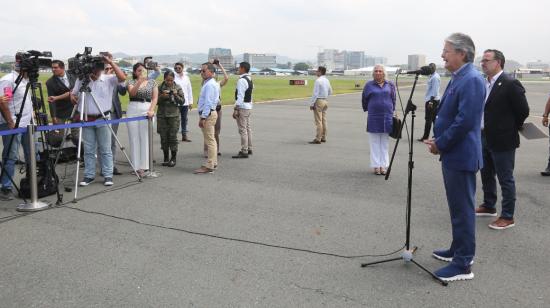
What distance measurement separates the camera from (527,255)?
4.48 metres

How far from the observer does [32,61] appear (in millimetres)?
6062

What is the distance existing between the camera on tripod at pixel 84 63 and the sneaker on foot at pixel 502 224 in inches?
229

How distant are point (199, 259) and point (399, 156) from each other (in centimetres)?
644

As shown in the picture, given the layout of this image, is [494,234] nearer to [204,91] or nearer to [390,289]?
[390,289]

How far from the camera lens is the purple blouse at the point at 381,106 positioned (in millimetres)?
7781

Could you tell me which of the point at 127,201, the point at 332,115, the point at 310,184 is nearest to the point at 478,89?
the point at 310,184

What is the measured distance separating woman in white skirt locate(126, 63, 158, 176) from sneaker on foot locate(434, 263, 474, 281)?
535 centimetres

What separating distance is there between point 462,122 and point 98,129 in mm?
5502

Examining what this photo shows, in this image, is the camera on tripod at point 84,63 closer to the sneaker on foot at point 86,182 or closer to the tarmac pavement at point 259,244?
the sneaker on foot at point 86,182

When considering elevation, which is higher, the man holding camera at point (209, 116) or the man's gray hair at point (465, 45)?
the man's gray hair at point (465, 45)

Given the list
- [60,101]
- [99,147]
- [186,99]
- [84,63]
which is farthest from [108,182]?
[186,99]

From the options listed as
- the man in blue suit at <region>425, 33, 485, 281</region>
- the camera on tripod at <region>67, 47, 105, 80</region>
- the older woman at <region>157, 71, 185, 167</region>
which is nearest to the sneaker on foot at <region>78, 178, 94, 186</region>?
the camera on tripod at <region>67, 47, 105, 80</region>

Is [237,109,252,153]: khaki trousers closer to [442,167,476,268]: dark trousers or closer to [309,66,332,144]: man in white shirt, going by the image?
[309,66,332,144]: man in white shirt

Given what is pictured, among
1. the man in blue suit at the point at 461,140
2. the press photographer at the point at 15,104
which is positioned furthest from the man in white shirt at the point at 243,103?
the man in blue suit at the point at 461,140
